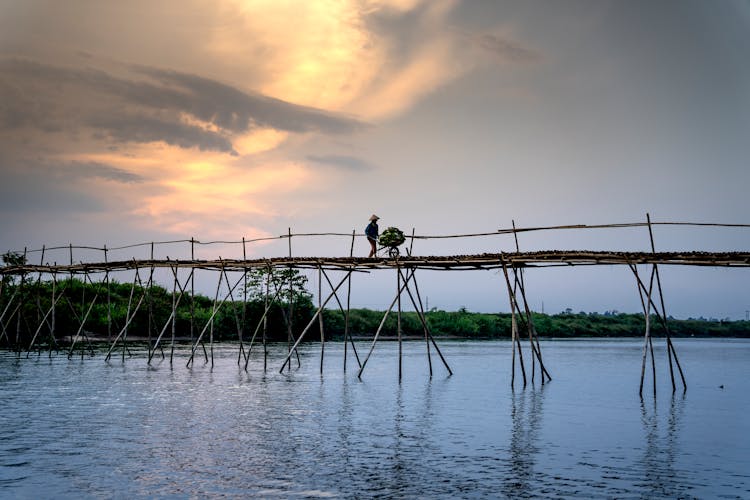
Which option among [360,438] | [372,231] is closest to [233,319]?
[372,231]

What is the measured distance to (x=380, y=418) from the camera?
52.3 ft

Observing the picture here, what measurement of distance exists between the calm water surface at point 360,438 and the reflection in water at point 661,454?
46 mm

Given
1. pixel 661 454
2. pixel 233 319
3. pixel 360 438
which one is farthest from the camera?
pixel 233 319

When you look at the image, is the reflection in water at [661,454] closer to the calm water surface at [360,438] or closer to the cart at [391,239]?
the calm water surface at [360,438]

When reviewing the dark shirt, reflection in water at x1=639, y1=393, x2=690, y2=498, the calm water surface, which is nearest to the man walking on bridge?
the dark shirt

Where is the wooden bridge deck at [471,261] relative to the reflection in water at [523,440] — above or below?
above

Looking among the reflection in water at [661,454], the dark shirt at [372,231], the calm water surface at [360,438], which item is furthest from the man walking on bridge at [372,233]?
the reflection in water at [661,454]

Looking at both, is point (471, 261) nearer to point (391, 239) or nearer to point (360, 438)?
point (391, 239)

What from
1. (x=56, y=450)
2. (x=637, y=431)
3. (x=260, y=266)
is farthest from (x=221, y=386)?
(x=637, y=431)

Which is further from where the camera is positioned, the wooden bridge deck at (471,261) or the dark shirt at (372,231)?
the dark shirt at (372,231)

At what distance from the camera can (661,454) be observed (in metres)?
12.5

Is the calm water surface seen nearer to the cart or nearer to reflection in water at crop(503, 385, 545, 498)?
reflection in water at crop(503, 385, 545, 498)

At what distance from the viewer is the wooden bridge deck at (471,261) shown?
1578 cm

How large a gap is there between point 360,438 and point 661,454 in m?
5.46
